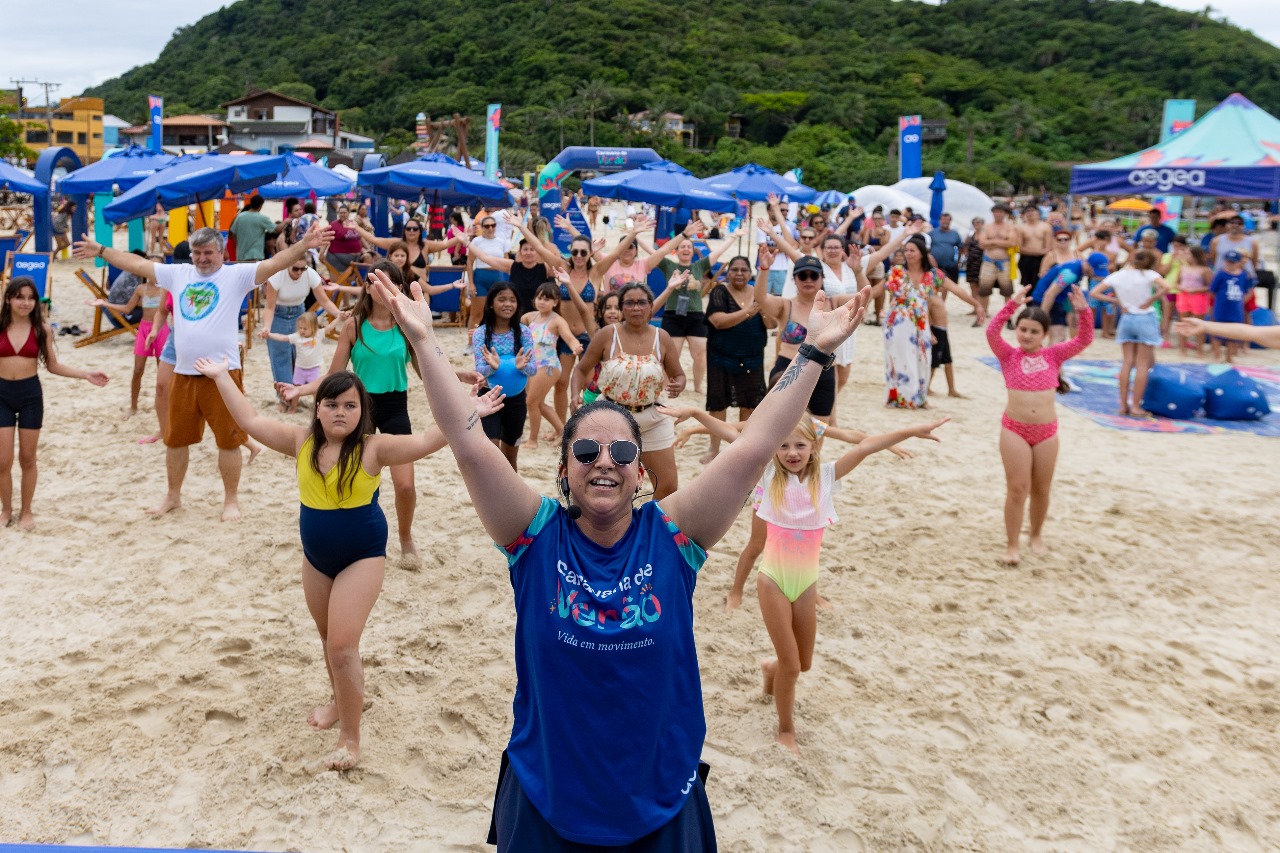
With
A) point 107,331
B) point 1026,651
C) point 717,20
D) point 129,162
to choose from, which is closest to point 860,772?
point 1026,651

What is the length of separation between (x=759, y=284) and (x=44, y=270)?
9121mm

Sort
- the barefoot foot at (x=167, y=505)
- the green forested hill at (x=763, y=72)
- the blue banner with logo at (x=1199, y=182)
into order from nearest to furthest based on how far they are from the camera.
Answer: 1. the barefoot foot at (x=167, y=505)
2. the blue banner with logo at (x=1199, y=182)
3. the green forested hill at (x=763, y=72)

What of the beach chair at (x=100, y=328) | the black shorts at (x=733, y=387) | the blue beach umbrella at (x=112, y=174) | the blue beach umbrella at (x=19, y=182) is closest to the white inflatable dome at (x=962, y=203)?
the blue beach umbrella at (x=112, y=174)

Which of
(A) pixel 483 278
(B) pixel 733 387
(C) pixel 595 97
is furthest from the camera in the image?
(C) pixel 595 97

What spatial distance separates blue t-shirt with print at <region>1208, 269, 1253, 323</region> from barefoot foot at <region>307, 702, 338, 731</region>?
37.2 feet

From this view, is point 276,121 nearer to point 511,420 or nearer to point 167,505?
point 167,505

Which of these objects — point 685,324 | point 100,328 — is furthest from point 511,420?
point 100,328

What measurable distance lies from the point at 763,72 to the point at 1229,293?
72.4 m

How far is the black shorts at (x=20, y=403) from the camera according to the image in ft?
17.8

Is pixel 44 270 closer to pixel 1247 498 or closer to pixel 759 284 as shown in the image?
pixel 759 284

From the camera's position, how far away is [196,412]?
5.80 metres

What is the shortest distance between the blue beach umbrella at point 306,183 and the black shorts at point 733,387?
11.1m

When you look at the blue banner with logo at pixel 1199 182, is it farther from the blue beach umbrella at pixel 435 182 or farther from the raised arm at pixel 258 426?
the raised arm at pixel 258 426

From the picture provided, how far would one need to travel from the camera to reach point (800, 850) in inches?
124
